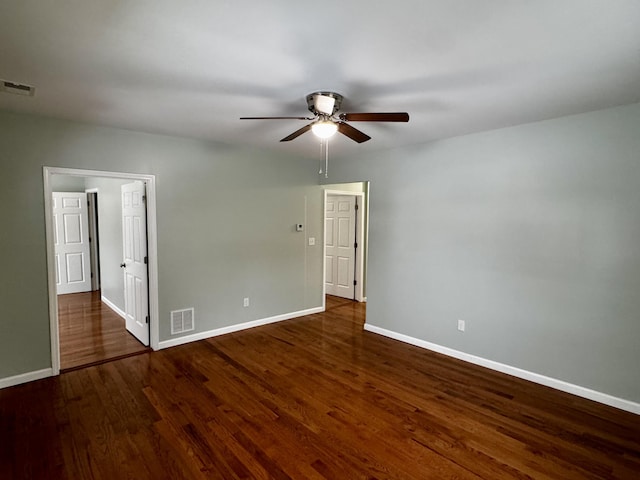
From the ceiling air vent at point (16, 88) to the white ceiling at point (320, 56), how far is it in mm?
86

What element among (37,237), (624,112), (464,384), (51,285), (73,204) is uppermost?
(624,112)

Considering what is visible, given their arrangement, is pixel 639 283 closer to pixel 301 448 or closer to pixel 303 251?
pixel 301 448

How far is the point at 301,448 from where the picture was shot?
234 centimetres

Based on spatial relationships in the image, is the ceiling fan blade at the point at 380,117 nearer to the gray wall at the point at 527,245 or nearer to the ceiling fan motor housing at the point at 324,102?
the ceiling fan motor housing at the point at 324,102

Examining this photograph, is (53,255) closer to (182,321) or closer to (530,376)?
(182,321)

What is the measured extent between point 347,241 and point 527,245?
3.52 meters

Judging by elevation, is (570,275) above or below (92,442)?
above

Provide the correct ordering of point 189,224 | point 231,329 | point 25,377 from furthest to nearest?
point 231,329, point 189,224, point 25,377

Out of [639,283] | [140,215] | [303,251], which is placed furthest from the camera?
[303,251]

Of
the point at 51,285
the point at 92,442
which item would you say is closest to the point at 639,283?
the point at 92,442

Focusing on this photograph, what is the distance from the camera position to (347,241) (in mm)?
6512

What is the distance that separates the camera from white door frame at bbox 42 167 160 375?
327 centimetres

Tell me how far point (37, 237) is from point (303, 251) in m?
3.30

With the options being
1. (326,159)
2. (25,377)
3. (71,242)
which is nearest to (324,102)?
(326,159)
